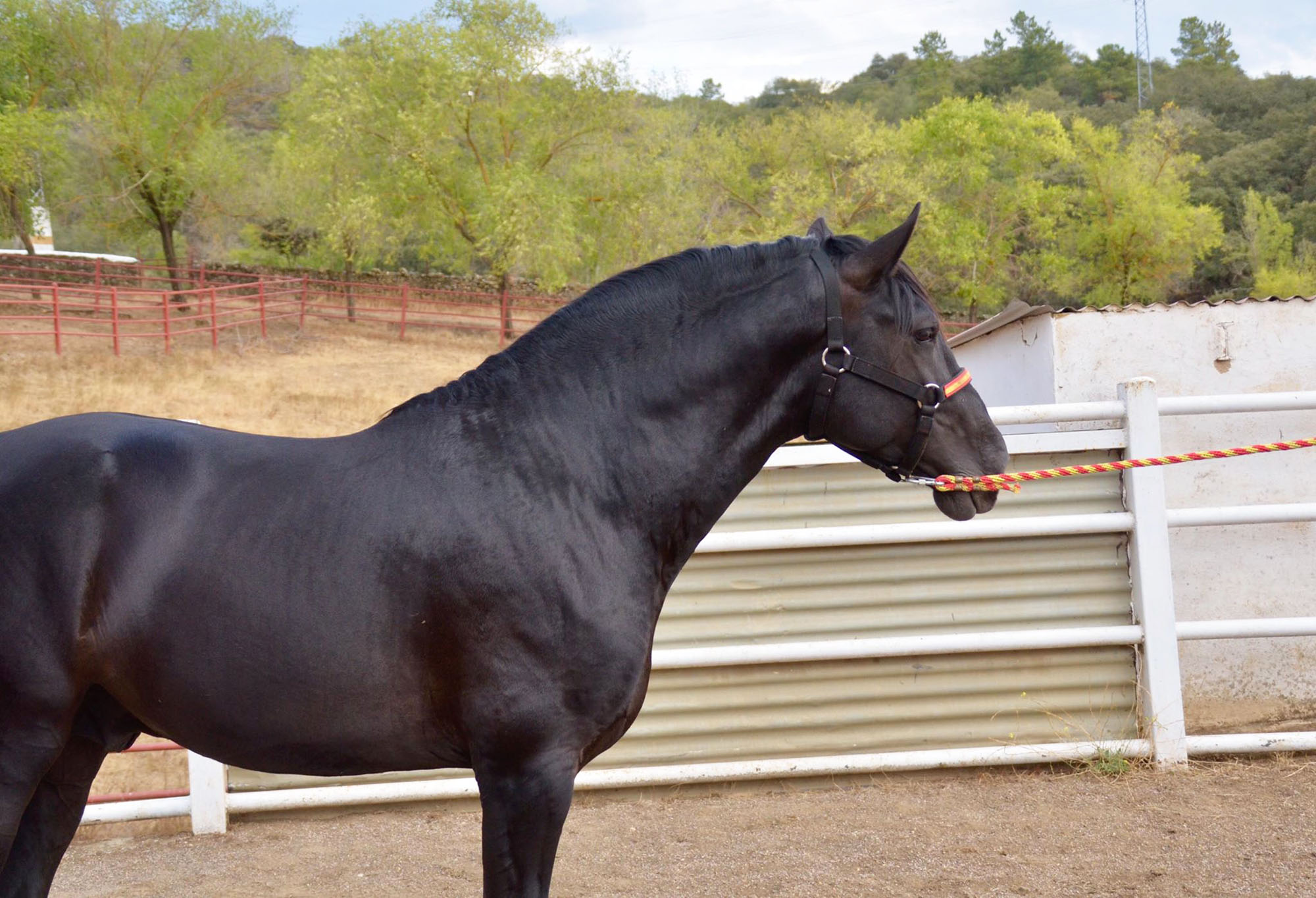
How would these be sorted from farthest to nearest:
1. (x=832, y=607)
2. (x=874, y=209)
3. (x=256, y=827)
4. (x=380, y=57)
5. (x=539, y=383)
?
(x=874, y=209)
(x=380, y=57)
(x=832, y=607)
(x=256, y=827)
(x=539, y=383)

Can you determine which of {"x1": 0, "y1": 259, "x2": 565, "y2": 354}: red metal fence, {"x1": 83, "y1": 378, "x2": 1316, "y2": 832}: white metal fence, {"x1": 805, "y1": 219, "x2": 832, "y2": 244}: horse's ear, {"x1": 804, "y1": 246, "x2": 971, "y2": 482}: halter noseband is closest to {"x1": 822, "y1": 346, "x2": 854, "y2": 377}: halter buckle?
{"x1": 804, "y1": 246, "x2": 971, "y2": 482}: halter noseband

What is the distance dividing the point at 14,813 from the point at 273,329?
24.4 m

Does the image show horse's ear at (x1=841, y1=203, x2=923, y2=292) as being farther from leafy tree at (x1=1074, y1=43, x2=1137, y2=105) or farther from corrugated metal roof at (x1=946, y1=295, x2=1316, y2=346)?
leafy tree at (x1=1074, y1=43, x2=1137, y2=105)

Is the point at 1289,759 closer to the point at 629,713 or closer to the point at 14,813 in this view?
the point at 629,713

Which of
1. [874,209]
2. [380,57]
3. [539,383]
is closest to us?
[539,383]

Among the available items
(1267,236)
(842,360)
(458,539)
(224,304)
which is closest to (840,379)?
(842,360)

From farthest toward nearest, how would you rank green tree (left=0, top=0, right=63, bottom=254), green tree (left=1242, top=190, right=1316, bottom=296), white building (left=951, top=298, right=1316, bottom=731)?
1. green tree (left=1242, top=190, right=1316, bottom=296)
2. green tree (left=0, top=0, right=63, bottom=254)
3. white building (left=951, top=298, right=1316, bottom=731)

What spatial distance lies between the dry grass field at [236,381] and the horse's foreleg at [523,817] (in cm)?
1275

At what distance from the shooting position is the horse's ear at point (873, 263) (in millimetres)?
2352

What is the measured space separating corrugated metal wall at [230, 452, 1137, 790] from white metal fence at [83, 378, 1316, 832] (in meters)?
0.09

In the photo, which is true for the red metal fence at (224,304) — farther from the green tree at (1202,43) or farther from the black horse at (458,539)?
the green tree at (1202,43)

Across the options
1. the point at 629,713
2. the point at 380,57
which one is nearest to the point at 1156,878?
the point at 629,713

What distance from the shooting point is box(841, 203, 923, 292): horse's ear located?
2.35 m

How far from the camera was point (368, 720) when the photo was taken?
2256 millimetres
